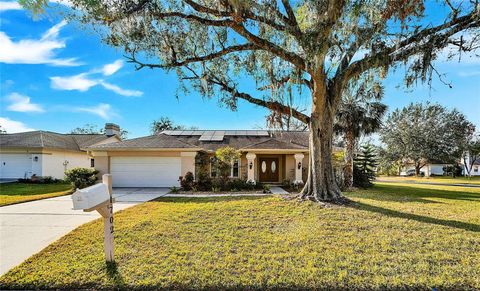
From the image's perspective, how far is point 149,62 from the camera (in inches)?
321

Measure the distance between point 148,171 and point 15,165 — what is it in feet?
38.2

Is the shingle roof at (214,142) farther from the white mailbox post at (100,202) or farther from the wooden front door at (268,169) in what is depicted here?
the white mailbox post at (100,202)

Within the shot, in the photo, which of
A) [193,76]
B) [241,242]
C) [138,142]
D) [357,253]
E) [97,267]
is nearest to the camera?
[97,267]

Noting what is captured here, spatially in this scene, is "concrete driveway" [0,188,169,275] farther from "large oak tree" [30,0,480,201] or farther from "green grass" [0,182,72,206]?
"large oak tree" [30,0,480,201]

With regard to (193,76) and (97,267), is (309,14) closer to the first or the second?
(193,76)

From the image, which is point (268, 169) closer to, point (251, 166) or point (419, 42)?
point (251, 166)

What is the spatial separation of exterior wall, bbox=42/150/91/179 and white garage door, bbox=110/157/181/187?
744cm

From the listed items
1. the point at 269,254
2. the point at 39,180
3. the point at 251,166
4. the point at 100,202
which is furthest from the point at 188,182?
the point at 39,180

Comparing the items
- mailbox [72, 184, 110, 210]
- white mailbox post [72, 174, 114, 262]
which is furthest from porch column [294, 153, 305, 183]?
mailbox [72, 184, 110, 210]

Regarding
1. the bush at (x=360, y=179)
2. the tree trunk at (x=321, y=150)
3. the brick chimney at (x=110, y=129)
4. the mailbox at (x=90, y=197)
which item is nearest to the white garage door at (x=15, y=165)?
the brick chimney at (x=110, y=129)

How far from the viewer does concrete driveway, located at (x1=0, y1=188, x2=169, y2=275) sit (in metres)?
4.36

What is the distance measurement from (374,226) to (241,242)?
330cm

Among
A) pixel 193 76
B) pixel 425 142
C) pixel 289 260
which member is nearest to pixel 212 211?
pixel 289 260

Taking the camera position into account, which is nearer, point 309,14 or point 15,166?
point 309,14
